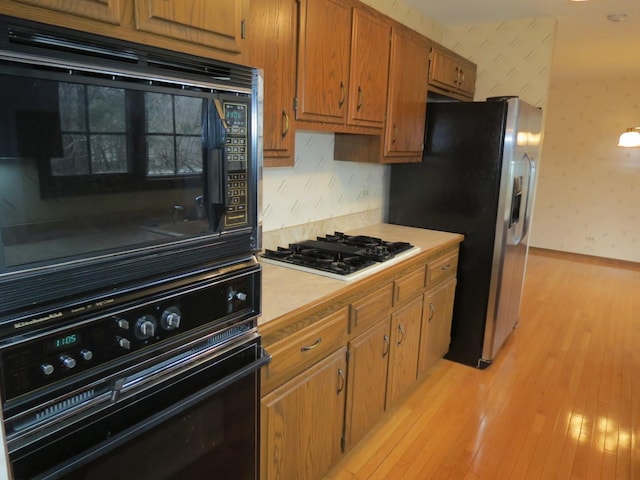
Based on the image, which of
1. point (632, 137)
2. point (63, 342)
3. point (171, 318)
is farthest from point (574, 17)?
point (63, 342)

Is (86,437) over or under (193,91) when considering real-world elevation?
under

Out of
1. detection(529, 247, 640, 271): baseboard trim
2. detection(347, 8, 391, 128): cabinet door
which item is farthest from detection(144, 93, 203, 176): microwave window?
detection(529, 247, 640, 271): baseboard trim

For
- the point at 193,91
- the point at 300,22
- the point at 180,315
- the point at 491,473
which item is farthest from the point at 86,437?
the point at 491,473

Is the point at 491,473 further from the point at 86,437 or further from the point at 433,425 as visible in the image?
the point at 86,437

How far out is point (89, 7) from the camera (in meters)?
0.89

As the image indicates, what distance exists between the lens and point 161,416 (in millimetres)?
1044

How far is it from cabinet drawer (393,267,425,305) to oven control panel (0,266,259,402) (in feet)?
3.82

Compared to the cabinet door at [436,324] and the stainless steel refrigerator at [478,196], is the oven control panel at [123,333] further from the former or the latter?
the stainless steel refrigerator at [478,196]

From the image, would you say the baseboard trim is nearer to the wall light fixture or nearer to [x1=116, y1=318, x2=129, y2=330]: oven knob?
the wall light fixture

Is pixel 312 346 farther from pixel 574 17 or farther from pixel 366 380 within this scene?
pixel 574 17

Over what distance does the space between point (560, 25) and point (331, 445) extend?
11.9 feet

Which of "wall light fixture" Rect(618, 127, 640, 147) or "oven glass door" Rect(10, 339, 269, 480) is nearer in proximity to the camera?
"oven glass door" Rect(10, 339, 269, 480)

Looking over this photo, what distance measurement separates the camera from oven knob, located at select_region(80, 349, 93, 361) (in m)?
0.87

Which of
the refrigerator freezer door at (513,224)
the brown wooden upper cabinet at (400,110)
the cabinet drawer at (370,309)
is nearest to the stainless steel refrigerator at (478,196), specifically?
the refrigerator freezer door at (513,224)
